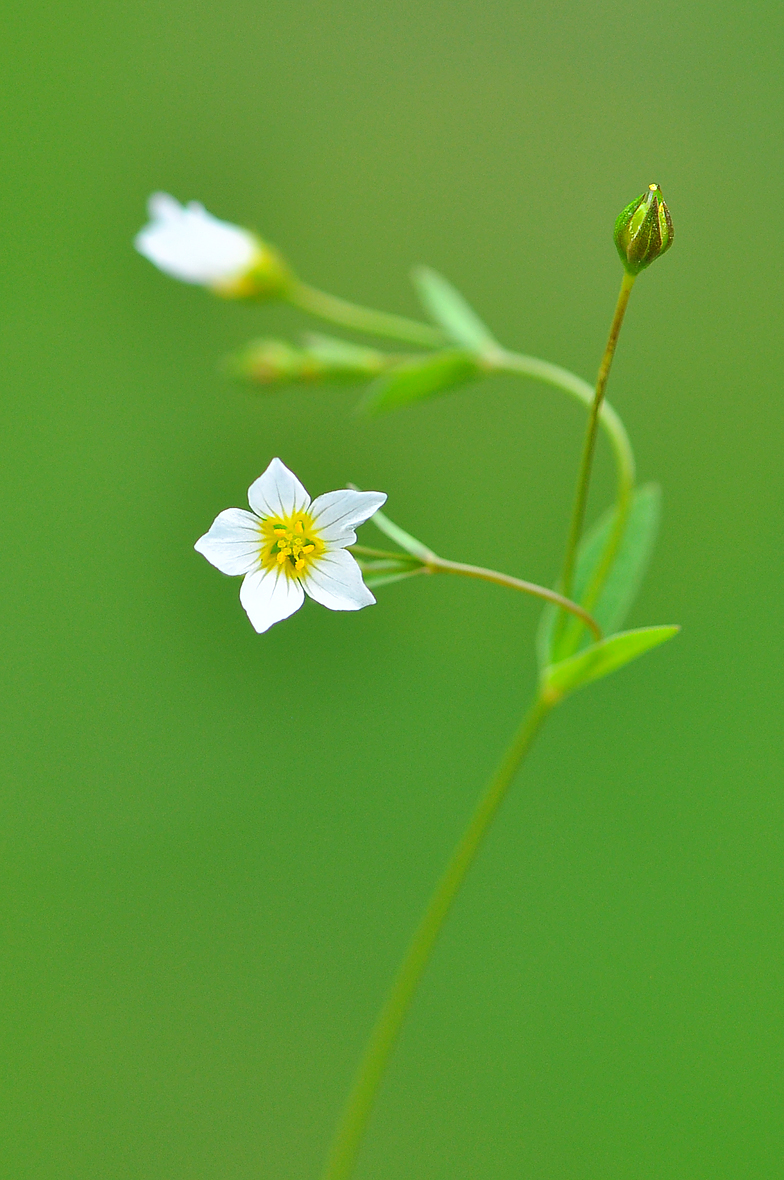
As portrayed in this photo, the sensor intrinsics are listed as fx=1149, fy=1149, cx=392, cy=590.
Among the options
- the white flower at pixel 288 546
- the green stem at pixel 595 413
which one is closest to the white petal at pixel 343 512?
the white flower at pixel 288 546

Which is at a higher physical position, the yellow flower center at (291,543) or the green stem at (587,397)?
the green stem at (587,397)

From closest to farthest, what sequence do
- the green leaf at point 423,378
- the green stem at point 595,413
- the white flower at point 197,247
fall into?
the green stem at point 595,413, the green leaf at point 423,378, the white flower at point 197,247

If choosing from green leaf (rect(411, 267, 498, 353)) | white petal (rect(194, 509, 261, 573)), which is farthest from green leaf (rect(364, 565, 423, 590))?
green leaf (rect(411, 267, 498, 353))

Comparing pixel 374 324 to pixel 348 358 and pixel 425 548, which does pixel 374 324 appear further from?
pixel 425 548

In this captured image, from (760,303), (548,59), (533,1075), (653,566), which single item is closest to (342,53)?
(548,59)

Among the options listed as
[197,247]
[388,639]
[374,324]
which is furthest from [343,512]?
[388,639]

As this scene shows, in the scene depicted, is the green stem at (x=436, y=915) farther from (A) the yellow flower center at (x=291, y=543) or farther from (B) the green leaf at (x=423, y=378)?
(B) the green leaf at (x=423, y=378)
